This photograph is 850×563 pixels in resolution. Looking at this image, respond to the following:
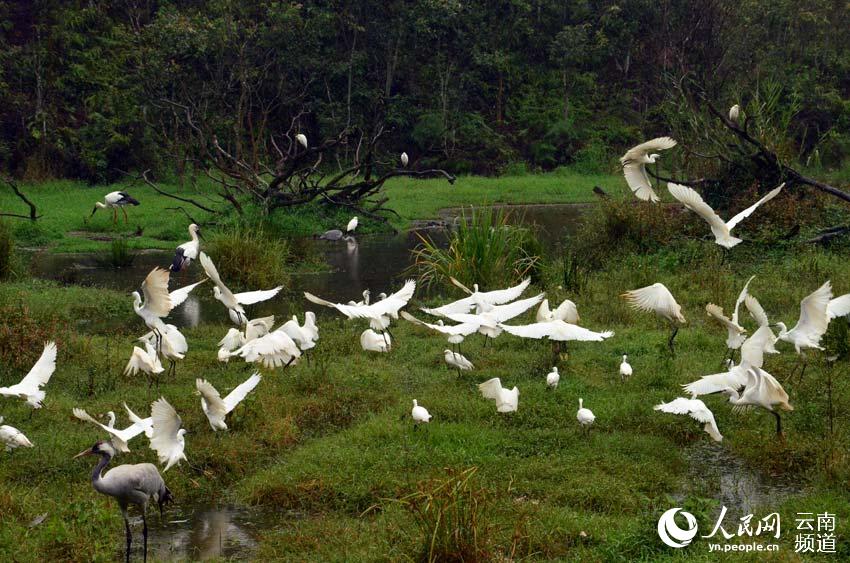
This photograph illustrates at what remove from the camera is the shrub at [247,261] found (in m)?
12.5

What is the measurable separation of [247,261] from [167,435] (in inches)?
268

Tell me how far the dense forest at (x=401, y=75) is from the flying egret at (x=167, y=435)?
1731 cm

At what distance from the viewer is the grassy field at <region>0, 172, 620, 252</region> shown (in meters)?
16.9

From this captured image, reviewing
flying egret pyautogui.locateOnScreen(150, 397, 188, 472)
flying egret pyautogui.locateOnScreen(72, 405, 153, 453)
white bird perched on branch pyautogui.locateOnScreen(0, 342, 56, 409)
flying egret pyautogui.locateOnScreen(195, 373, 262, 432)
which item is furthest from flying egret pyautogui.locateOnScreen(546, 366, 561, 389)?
white bird perched on branch pyautogui.locateOnScreen(0, 342, 56, 409)

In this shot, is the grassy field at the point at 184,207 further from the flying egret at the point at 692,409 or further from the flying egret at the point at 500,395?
the flying egret at the point at 692,409

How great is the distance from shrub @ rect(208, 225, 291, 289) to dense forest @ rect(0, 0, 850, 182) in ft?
33.8

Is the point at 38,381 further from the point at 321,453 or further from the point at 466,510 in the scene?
the point at 466,510

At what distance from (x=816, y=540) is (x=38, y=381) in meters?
5.18

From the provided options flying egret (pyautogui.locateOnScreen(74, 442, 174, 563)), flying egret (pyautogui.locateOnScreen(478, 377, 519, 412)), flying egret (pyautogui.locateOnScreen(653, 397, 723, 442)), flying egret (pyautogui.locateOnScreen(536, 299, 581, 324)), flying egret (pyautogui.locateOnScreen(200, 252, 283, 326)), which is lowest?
flying egret (pyautogui.locateOnScreen(200, 252, 283, 326))

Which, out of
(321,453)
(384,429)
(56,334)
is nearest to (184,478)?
(321,453)

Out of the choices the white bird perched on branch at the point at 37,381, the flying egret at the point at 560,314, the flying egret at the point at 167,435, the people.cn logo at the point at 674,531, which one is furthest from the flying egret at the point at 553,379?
the white bird perched on branch at the point at 37,381

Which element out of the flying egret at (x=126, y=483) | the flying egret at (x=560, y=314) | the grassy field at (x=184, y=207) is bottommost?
the grassy field at (x=184, y=207)

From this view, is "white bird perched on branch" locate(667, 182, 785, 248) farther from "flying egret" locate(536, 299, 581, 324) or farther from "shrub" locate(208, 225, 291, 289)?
"shrub" locate(208, 225, 291, 289)

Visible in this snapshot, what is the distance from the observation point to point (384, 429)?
687 cm
